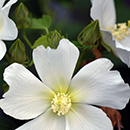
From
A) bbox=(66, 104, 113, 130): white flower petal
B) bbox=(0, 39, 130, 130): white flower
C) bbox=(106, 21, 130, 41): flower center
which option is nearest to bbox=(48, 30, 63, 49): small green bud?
bbox=(0, 39, 130, 130): white flower

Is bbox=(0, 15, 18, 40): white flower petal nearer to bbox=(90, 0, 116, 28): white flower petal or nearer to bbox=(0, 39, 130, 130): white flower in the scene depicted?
bbox=(0, 39, 130, 130): white flower

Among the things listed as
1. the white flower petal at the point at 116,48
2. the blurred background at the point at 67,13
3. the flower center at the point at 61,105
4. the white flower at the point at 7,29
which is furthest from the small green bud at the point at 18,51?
the blurred background at the point at 67,13

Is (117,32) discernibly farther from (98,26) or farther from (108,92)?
(108,92)

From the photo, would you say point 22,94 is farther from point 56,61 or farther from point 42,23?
point 42,23

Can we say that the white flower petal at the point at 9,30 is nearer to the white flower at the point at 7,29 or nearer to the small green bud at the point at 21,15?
the white flower at the point at 7,29

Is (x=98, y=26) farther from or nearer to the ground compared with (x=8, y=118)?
farther from the ground

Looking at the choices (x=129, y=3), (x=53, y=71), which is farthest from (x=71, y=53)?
(x=129, y=3)
